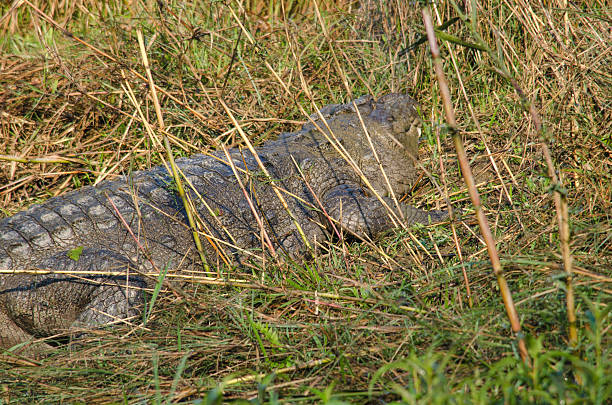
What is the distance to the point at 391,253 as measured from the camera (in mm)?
2668

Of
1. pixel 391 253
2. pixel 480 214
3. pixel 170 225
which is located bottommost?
pixel 391 253

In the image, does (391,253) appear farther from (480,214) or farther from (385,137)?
(385,137)

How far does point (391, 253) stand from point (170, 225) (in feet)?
4.02

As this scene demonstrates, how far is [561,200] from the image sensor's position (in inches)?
56.7

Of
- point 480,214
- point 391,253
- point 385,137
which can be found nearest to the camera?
point 480,214

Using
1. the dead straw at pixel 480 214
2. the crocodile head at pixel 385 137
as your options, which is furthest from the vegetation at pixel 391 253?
the crocodile head at pixel 385 137

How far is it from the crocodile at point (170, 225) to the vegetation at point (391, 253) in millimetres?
175

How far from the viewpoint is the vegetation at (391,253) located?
1.51m

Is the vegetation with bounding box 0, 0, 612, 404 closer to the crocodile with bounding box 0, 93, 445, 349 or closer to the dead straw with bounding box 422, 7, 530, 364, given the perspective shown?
the dead straw with bounding box 422, 7, 530, 364

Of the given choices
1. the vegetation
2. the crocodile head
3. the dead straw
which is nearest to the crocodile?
the crocodile head

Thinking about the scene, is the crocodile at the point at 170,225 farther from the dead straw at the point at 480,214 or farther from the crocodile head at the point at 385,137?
the dead straw at the point at 480,214

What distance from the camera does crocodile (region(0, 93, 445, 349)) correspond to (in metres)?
2.53

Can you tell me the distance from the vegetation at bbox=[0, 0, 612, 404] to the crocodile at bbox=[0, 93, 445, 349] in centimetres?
18

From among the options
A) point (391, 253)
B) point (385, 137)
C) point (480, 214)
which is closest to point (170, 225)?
point (391, 253)
